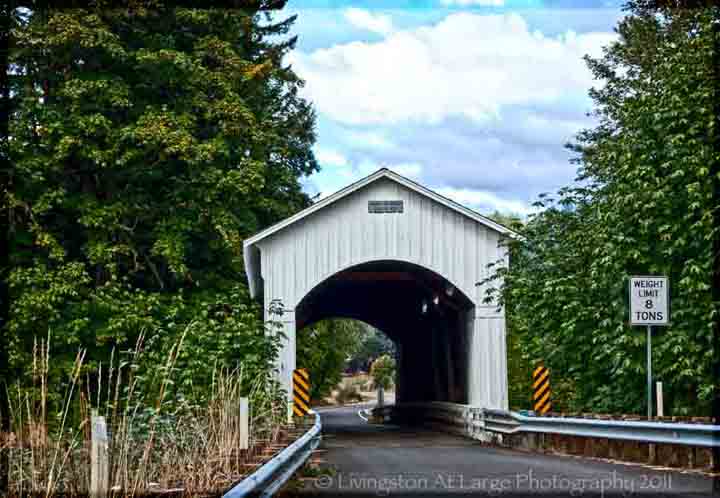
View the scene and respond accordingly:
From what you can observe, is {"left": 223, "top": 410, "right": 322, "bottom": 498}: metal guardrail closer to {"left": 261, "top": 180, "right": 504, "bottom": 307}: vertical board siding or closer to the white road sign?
the white road sign

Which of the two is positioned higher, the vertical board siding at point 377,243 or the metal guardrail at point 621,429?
the vertical board siding at point 377,243

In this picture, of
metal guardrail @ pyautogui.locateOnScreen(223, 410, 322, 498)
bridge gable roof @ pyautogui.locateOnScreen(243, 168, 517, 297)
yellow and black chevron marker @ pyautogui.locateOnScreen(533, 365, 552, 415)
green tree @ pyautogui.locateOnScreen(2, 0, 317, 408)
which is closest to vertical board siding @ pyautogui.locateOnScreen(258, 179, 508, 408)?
bridge gable roof @ pyautogui.locateOnScreen(243, 168, 517, 297)

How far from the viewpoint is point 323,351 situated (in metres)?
52.2

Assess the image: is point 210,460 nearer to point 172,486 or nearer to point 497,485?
point 172,486

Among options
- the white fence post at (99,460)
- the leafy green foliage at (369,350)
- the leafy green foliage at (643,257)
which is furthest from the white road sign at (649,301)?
the leafy green foliage at (369,350)

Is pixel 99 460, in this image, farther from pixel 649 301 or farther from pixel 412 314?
pixel 412 314

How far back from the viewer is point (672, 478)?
10328 mm

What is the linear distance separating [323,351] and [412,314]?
19681mm

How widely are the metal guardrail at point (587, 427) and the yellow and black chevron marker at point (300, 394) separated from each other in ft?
11.2

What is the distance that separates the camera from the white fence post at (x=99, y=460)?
21.2 feet

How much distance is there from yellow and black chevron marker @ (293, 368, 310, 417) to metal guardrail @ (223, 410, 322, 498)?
10.8m

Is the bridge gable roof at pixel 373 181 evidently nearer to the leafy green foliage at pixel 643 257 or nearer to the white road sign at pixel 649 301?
the leafy green foliage at pixel 643 257

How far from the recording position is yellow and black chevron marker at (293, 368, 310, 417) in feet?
73.9

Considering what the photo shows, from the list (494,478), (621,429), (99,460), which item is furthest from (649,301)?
(99,460)
